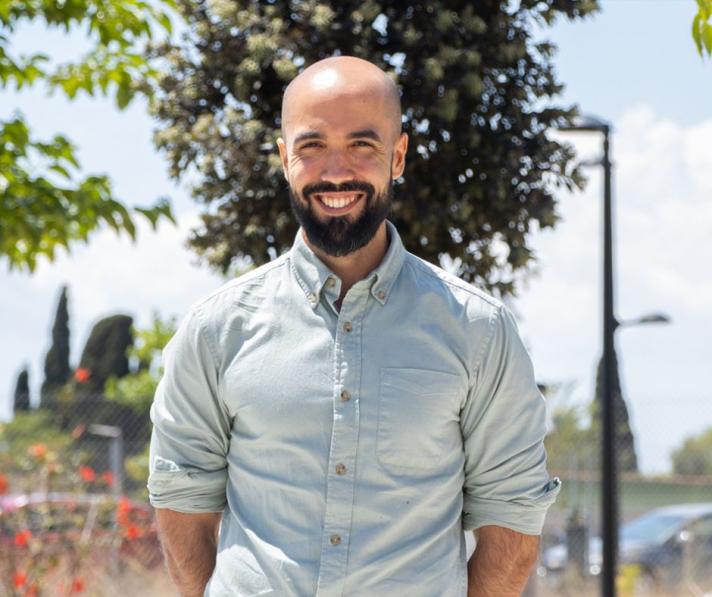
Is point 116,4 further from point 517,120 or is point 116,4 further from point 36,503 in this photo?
point 36,503

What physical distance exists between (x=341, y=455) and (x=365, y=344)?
0.23 meters

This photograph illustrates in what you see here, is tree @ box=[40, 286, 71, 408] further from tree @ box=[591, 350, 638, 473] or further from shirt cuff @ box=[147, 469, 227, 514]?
shirt cuff @ box=[147, 469, 227, 514]

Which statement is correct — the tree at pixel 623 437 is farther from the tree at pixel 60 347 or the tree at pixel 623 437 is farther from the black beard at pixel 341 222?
the tree at pixel 60 347

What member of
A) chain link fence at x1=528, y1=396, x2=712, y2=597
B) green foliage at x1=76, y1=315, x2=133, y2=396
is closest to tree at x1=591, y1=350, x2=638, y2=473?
chain link fence at x1=528, y1=396, x2=712, y2=597

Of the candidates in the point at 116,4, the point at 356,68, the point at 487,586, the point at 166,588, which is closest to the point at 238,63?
the point at 116,4

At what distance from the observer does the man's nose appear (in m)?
2.57

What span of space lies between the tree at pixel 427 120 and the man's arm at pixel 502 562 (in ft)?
10.2

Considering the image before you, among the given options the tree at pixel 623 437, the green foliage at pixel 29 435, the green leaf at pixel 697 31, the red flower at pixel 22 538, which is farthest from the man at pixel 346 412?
the green foliage at pixel 29 435

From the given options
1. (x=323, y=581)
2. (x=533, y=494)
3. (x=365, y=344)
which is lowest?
(x=323, y=581)

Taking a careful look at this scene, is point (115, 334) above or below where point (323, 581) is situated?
above

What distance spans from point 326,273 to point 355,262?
0.07 m

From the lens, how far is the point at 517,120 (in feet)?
19.7

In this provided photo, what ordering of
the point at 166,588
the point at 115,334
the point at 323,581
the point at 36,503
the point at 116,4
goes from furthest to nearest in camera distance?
the point at 115,334, the point at 166,588, the point at 36,503, the point at 116,4, the point at 323,581

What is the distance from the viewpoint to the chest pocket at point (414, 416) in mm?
2547
